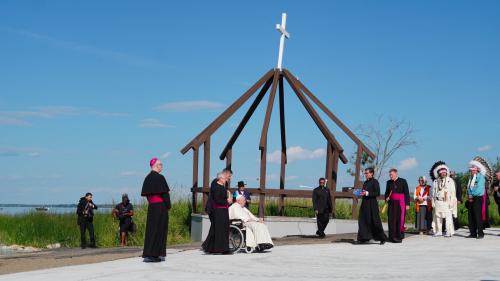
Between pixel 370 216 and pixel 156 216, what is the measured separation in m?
5.47

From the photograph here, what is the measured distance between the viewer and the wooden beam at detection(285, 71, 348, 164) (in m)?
20.5

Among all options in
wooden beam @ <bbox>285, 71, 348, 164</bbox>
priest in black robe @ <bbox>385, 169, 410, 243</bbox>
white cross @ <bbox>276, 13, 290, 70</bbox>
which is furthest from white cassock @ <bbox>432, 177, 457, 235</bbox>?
white cross @ <bbox>276, 13, 290, 70</bbox>

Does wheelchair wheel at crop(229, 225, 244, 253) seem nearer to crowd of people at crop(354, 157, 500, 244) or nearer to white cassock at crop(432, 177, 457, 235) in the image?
crowd of people at crop(354, 157, 500, 244)

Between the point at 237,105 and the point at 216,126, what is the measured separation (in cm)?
86

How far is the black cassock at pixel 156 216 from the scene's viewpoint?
Answer: 12.4 metres

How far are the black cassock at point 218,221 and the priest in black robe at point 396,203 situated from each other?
4382 mm

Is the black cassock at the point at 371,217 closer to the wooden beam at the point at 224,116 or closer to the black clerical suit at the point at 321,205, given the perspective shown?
the black clerical suit at the point at 321,205

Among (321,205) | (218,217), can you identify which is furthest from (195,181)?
(218,217)

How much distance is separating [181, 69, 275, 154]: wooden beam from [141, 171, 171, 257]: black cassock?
8092 millimetres

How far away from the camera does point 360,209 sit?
16.2 m

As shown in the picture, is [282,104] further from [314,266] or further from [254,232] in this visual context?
[314,266]

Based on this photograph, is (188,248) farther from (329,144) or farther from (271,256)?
(329,144)

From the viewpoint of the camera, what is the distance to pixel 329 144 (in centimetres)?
2086

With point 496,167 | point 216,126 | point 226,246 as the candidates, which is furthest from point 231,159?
point 496,167
